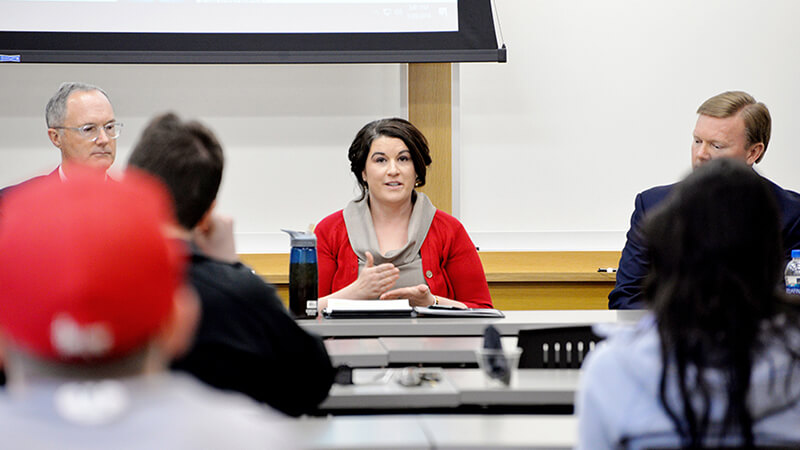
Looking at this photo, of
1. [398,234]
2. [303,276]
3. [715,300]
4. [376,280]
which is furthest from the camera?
[398,234]

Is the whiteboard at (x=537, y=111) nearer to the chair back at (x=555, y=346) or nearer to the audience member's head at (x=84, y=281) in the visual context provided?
the chair back at (x=555, y=346)

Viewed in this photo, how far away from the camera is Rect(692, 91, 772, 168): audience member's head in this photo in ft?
10.4

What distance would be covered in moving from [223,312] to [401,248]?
177cm

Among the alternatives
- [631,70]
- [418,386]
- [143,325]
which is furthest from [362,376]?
[631,70]

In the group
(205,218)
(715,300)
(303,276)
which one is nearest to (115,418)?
(715,300)

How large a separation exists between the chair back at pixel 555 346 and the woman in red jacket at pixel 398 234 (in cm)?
118

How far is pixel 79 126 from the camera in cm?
347

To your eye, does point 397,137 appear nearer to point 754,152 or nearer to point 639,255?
point 639,255

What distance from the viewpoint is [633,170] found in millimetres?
4613

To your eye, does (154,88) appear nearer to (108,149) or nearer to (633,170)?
(108,149)

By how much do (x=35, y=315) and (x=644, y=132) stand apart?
4.30m

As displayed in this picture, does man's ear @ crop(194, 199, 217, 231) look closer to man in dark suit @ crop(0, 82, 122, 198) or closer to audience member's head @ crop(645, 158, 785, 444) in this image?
audience member's head @ crop(645, 158, 785, 444)

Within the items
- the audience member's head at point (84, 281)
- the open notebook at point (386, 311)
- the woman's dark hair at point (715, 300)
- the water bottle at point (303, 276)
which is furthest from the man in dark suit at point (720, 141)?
the audience member's head at point (84, 281)

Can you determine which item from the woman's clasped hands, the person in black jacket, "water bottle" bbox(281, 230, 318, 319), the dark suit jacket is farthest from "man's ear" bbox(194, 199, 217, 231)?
the dark suit jacket
